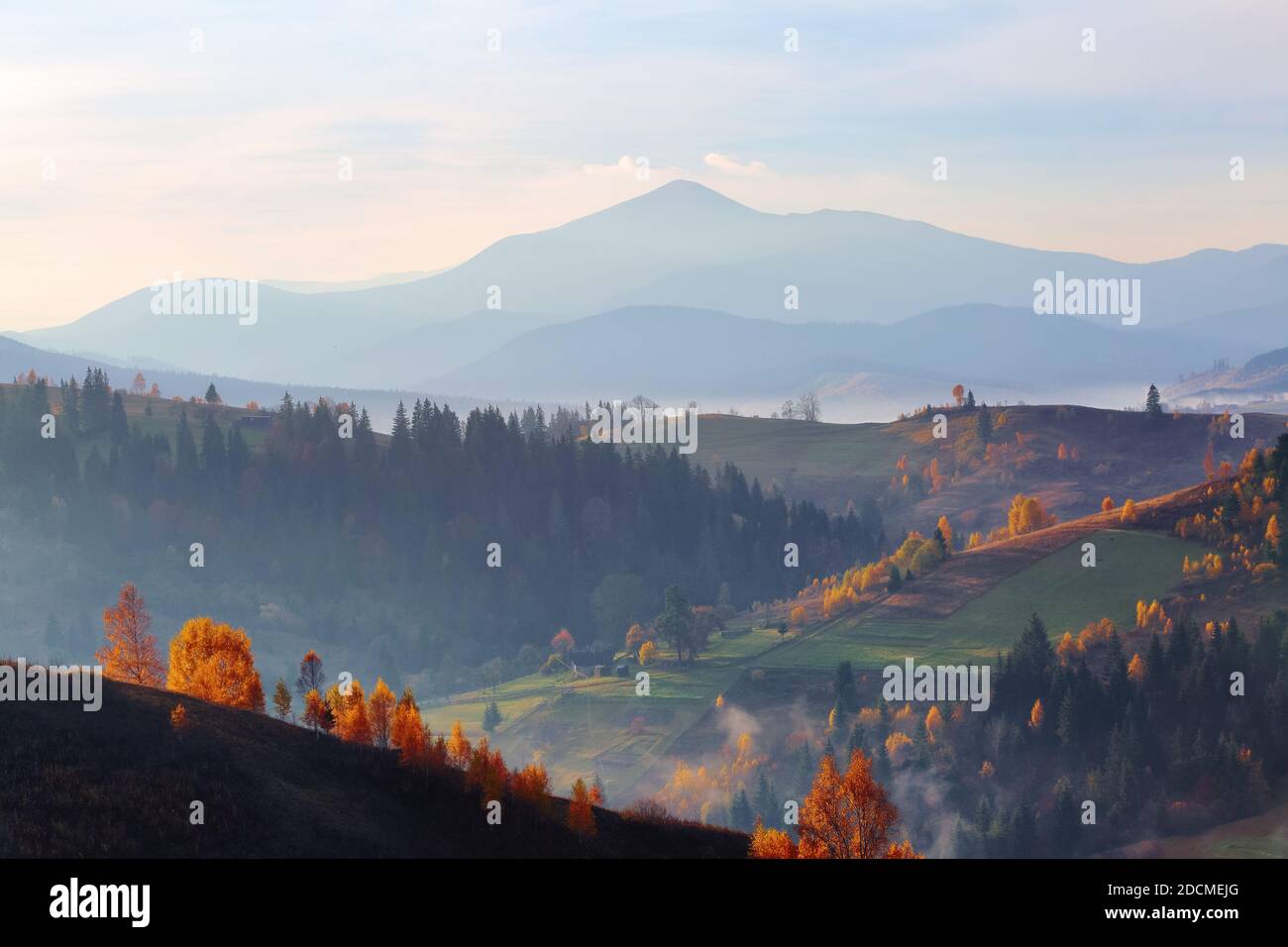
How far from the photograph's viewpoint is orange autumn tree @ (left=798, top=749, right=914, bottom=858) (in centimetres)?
10719

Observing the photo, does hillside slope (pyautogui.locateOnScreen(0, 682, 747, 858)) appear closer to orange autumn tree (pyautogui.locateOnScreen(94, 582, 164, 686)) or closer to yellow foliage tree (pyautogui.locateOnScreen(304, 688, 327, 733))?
yellow foliage tree (pyautogui.locateOnScreen(304, 688, 327, 733))

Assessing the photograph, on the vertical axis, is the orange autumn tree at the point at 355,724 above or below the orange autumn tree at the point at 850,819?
above

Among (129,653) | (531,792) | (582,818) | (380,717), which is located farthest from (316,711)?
(129,653)

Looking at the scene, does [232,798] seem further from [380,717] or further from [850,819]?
[850,819]

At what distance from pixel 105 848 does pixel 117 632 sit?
55.4m

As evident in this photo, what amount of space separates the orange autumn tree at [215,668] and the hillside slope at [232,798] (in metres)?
9.01

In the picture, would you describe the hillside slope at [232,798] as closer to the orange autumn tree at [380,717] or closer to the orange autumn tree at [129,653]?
the orange autumn tree at [380,717]

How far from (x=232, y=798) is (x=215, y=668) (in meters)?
31.5

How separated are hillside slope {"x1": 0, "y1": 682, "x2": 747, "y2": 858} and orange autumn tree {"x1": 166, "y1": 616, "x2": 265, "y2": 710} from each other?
355 inches

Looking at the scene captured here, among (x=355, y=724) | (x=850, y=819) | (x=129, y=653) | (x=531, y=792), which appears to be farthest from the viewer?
(x=129, y=653)

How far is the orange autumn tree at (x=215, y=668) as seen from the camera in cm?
12712

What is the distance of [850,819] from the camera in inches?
4259

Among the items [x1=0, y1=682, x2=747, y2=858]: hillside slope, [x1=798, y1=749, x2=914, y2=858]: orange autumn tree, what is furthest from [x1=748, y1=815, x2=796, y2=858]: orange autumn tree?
[x1=0, y1=682, x2=747, y2=858]: hillside slope

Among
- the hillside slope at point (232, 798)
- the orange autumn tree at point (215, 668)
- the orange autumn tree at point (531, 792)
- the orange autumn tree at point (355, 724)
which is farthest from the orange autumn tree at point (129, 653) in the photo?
the orange autumn tree at point (531, 792)
